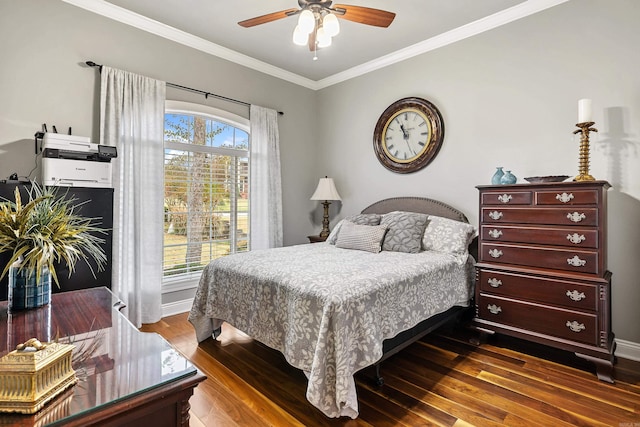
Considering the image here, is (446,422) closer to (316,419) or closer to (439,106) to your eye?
(316,419)

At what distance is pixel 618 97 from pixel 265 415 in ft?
11.4

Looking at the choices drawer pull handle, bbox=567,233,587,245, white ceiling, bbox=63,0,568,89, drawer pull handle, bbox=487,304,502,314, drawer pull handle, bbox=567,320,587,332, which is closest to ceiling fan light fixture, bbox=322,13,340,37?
white ceiling, bbox=63,0,568,89

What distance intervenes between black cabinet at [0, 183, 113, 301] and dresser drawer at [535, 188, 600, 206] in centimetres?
346

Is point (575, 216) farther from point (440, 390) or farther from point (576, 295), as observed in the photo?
point (440, 390)

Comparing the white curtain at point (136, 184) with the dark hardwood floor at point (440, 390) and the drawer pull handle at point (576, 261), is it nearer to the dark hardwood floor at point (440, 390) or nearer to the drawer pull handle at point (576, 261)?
the dark hardwood floor at point (440, 390)

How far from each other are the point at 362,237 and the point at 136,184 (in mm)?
2275

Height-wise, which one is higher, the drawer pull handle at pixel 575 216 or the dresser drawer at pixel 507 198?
the dresser drawer at pixel 507 198

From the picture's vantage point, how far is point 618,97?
2572mm

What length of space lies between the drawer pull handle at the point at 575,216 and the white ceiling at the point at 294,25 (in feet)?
6.29

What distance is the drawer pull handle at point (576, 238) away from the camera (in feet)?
7.62

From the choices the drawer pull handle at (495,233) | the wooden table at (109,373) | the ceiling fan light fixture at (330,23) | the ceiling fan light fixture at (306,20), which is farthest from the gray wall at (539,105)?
the wooden table at (109,373)

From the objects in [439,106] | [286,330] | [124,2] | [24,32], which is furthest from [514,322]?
[24,32]

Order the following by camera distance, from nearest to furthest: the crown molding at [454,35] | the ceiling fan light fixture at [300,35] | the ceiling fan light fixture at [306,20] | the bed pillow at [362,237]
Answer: the ceiling fan light fixture at [306,20] → the ceiling fan light fixture at [300,35] → the crown molding at [454,35] → the bed pillow at [362,237]

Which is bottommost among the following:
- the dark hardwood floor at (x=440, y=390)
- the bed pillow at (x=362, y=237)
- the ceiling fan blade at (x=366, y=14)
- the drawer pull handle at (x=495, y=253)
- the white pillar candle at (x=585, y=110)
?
the dark hardwood floor at (x=440, y=390)
